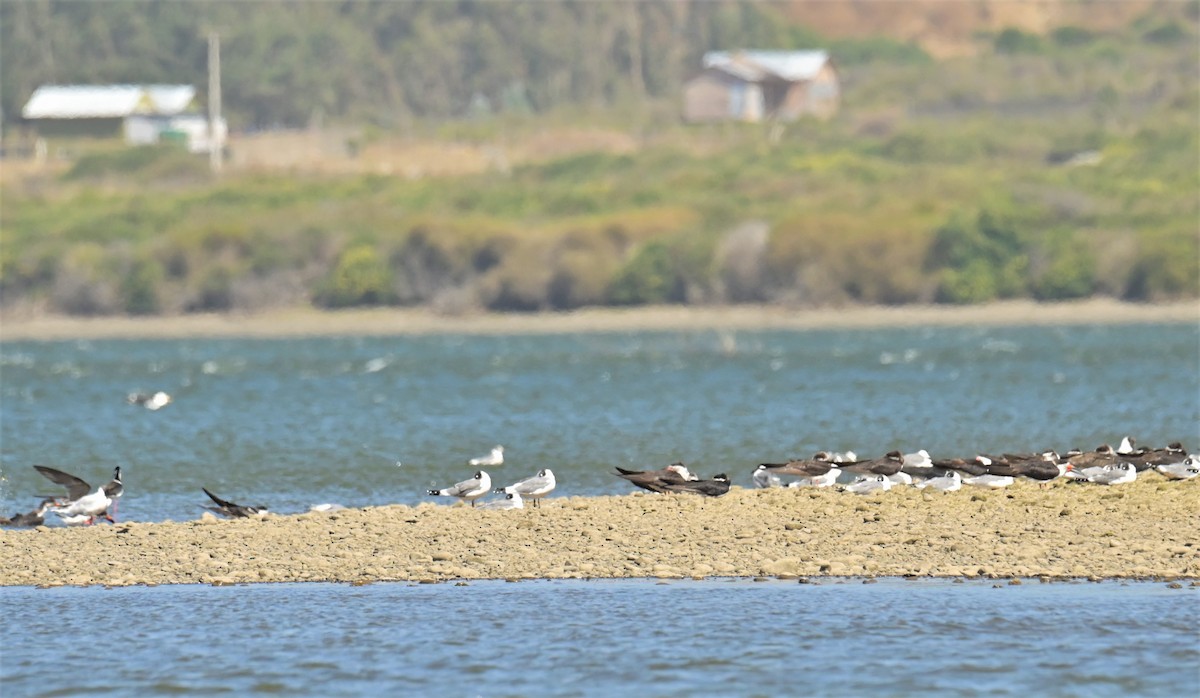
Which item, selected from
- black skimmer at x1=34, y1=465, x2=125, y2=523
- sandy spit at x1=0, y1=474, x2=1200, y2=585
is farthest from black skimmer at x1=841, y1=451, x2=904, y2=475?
black skimmer at x1=34, y1=465, x2=125, y2=523

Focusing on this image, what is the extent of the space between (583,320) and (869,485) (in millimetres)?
70038

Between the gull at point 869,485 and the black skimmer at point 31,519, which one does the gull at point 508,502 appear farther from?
the black skimmer at point 31,519

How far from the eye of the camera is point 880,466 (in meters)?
25.5

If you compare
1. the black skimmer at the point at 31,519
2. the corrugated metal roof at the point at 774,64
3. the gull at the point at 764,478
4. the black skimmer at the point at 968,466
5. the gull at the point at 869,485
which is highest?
the corrugated metal roof at the point at 774,64

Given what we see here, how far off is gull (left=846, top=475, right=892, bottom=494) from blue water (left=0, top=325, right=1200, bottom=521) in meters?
5.51

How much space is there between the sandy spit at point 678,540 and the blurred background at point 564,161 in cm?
6772

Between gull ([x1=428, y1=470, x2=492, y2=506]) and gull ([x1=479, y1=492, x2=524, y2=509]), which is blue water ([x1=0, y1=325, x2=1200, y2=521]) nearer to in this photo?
gull ([x1=428, y1=470, x2=492, y2=506])

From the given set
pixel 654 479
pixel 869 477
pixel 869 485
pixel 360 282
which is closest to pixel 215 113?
pixel 360 282

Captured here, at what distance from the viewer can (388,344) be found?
287ft

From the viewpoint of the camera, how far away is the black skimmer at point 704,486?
81.8 feet

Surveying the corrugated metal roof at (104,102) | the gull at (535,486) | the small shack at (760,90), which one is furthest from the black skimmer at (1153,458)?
the corrugated metal roof at (104,102)

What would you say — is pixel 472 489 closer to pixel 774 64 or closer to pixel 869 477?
pixel 869 477

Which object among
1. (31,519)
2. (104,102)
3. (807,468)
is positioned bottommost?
(104,102)

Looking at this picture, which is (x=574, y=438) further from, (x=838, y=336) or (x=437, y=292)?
(x=437, y=292)
